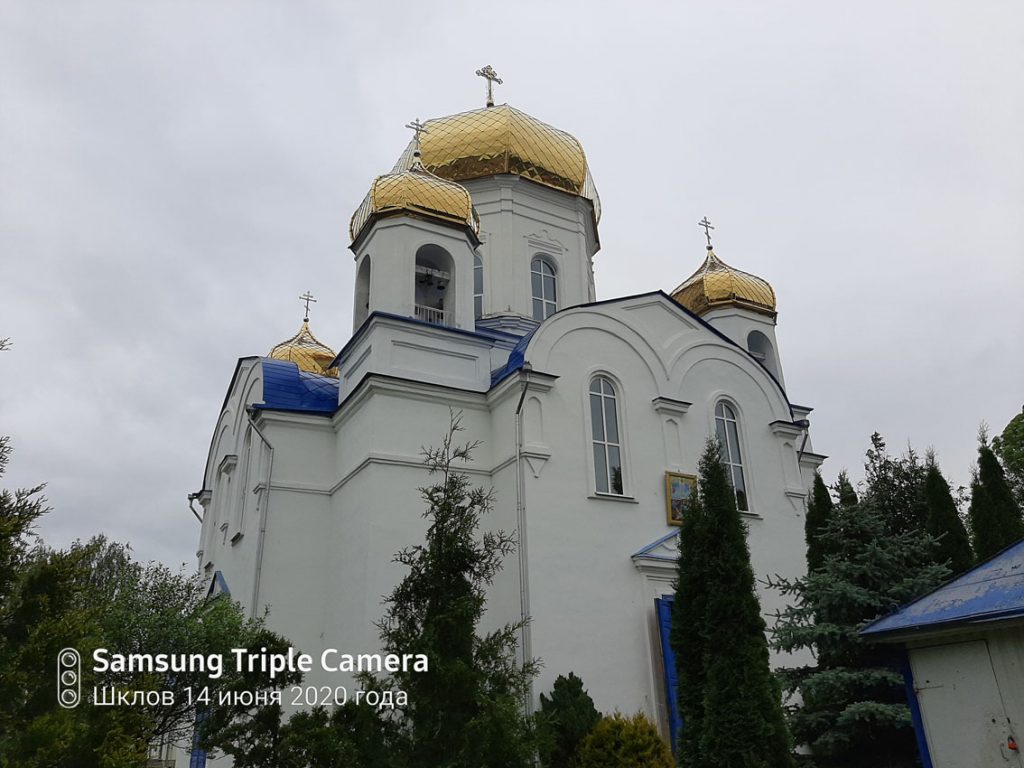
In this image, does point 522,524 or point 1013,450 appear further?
point 1013,450

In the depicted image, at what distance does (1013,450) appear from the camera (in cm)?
2236

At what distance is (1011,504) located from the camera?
1134 centimetres

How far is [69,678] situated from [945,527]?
10.6 metres

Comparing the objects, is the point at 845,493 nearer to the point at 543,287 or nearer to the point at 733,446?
the point at 733,446

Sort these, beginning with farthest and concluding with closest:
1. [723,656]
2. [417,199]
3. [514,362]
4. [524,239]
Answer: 1. [524,239]
2. [417,199]
3. [514,362]
4. [723,656]

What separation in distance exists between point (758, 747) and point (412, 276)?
8717mm

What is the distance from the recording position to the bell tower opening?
1341 cm

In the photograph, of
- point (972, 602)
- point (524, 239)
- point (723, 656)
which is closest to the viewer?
point (972, 602)

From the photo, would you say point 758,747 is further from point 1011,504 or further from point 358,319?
point 358,319

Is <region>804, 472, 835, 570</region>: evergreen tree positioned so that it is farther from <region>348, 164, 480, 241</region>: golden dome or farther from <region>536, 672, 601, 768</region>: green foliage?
<region>348, 164, 480, 241</region>: golden dome

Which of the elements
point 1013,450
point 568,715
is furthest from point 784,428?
point 1013,450

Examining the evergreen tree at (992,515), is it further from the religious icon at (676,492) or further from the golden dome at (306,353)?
the golden dome at (306,353)

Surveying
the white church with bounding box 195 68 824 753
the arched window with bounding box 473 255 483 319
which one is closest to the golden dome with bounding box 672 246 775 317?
the white church with bounding box 195 68 824 753

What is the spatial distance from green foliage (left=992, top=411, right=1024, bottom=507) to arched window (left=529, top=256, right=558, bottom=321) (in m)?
13.1
